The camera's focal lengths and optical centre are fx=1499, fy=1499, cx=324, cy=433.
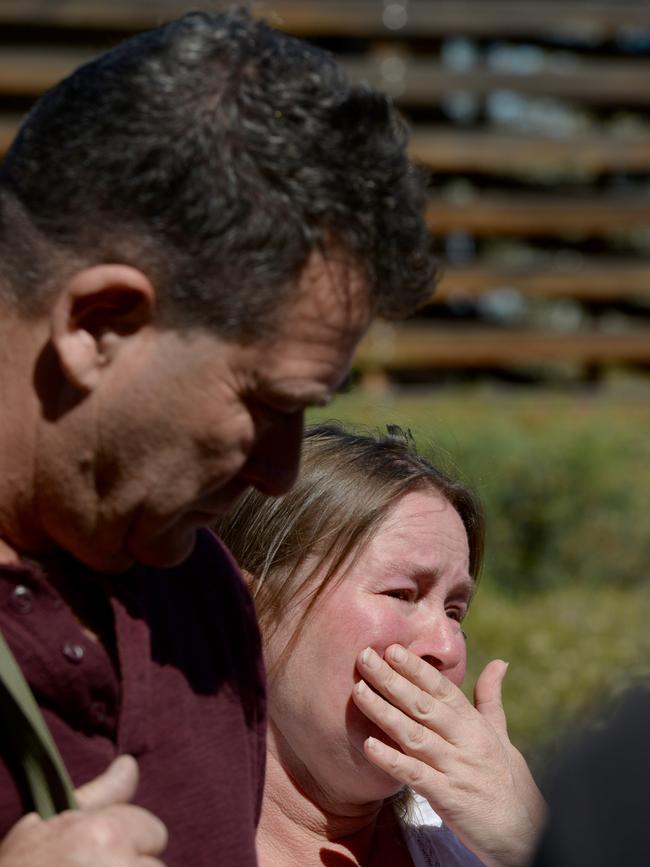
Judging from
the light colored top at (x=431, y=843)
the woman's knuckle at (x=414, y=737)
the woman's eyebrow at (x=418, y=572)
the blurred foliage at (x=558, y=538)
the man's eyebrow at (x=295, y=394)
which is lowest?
the blurred foliage at (x=558, y=538)

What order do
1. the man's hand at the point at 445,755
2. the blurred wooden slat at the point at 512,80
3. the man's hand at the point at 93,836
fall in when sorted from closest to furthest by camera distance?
1. the man's hand at the point at 93,836
2. the man's hand at the point at 445,755
3. the blurred wooden slat at the point at 512,80

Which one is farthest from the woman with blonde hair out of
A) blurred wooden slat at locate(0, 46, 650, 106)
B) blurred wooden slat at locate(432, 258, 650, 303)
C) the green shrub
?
blurred wooden slat at locate(432, 258, 650, 303)

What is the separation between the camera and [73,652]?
1.64 meters

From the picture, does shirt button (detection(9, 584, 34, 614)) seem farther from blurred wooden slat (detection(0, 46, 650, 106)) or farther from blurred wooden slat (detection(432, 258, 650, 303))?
blurred wooden slat (detection(432, 258, 650, 303))

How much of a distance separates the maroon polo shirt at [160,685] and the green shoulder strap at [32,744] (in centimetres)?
5

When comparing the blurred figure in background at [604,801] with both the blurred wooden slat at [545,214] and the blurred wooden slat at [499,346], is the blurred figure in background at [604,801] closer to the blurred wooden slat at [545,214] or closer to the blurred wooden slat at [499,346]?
the blurred wooden slat at [499,346]

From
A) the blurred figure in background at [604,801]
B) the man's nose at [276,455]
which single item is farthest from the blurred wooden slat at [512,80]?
the blurred figure in background at [604,801]

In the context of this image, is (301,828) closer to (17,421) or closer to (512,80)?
(17,421)

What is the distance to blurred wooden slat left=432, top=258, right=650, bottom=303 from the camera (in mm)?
9008

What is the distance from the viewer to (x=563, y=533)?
287 inches

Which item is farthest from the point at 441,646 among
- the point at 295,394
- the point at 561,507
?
the point at 561,507

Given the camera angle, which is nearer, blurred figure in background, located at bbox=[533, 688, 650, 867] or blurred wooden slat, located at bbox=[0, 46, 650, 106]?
blurred figure in background, located at bbox=[533, 688, 650, 867]

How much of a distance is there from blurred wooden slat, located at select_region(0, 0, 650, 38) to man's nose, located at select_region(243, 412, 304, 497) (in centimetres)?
691

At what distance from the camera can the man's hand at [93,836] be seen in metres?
1.50
